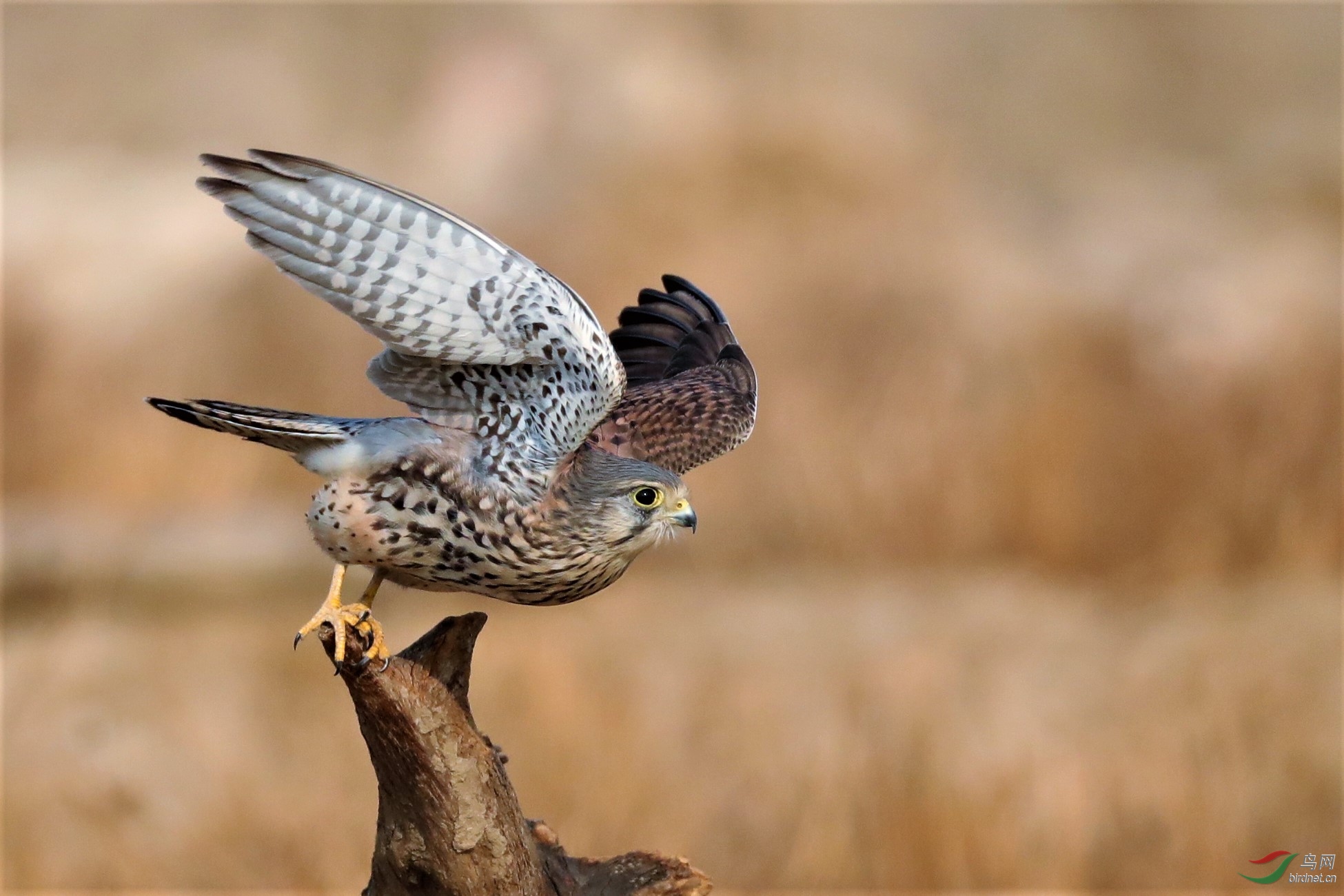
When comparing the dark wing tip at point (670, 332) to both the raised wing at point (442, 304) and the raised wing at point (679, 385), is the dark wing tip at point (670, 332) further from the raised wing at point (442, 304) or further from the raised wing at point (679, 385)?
the raised wing at point (442, 304)

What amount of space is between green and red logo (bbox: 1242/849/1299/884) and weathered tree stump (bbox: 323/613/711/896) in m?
4.86

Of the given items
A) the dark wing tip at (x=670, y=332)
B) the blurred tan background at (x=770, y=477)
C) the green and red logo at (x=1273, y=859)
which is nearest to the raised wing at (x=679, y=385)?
the dark wing tip at (x=670, y=332)

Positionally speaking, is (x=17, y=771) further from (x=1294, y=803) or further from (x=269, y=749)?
(x=1294, y=803)

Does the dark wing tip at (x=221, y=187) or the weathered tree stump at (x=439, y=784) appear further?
the weathered tree stump at (x=439, y=784)

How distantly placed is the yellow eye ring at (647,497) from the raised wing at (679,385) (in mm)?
427

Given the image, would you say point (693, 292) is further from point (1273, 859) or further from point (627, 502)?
point (1273, 859)

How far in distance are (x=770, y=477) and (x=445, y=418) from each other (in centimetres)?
611

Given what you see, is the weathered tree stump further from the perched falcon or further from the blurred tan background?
the blurred tan background

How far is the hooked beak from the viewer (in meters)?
3.00

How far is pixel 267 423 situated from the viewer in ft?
9.20

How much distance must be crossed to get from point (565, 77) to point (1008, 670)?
7.20 m

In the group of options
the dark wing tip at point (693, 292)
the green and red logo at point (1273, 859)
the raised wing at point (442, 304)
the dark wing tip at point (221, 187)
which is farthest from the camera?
the green and red logo at point (1273, 859)

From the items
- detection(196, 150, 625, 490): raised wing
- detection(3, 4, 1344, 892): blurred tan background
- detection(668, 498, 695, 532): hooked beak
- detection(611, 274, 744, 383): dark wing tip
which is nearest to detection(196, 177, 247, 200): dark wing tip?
detection(196, 150, 625, 490): raised wing

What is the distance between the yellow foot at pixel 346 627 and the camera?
2787 millimetres
